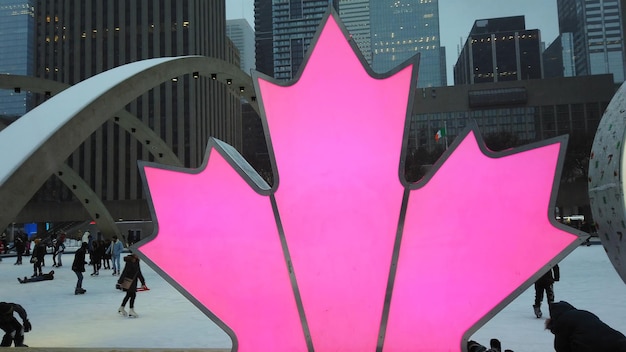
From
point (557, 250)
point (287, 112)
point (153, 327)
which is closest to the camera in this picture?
point (557, 250)

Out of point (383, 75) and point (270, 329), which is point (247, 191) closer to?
point (270, 329)

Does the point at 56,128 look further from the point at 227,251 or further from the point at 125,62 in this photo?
the point at 125,62

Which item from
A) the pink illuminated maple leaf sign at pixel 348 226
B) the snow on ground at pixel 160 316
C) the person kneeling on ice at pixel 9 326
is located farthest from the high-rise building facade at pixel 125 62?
the pink illuminated maple leaf sign at pixel 348 226

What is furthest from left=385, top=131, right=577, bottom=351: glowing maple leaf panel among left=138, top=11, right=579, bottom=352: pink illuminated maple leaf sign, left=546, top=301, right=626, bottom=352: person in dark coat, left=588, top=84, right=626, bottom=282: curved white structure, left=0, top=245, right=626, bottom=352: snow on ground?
left=0, top=245, right=626, bottom=352: snow on ground

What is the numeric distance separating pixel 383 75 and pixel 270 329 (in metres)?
2.56

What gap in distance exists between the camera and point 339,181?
482cm

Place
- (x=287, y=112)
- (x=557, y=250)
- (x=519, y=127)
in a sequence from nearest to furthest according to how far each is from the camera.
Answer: (x=557, y=250) < (x=287, y=112) < (x=519, y=127)

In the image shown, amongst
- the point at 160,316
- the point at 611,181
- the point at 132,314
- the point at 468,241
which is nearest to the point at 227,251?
the point at 468,241

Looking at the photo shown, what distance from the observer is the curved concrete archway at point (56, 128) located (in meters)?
8.05

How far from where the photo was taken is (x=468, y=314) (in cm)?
470

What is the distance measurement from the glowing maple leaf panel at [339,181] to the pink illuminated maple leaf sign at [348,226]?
10 mm

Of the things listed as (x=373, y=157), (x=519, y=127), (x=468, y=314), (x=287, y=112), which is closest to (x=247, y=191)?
(x=287, y=112)

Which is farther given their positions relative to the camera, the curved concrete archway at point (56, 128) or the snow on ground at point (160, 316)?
the snow on ground at point (160, 316)

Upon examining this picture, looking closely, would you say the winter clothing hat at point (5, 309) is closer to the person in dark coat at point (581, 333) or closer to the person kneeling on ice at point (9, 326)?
the person kneeling on ice at point (9, 326)
